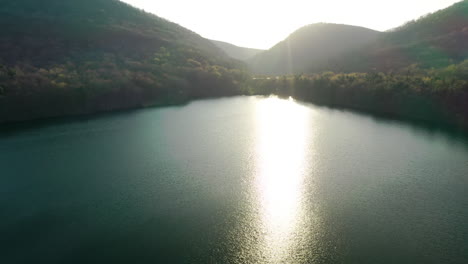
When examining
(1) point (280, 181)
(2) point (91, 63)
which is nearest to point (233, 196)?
(1) point (280, 181)

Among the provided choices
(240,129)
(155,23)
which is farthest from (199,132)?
(155,23)

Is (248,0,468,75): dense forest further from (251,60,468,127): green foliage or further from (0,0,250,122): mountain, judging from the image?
(0,0,250,122): mountain

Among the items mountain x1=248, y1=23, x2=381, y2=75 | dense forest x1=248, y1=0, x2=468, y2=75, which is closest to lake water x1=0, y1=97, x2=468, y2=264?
dense forest x1=248, y1=0, x2=468, y2=75

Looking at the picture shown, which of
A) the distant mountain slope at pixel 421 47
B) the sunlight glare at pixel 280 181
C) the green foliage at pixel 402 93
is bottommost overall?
the sunlight glare at pixel 280 181

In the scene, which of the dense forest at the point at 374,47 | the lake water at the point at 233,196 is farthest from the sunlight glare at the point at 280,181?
the dense forest at the point at 374,47

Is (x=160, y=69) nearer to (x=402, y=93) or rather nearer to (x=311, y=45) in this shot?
(x=402, y=93)

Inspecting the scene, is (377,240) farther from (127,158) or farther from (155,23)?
(155,23)

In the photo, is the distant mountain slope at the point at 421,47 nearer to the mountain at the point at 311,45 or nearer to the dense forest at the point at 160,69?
the dense forest at the point at 160,69
